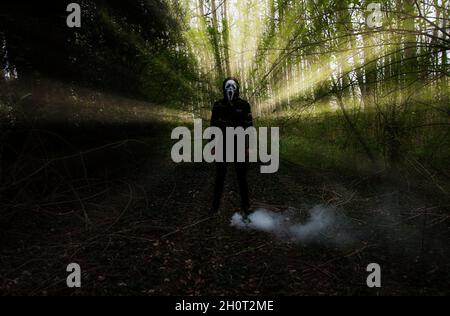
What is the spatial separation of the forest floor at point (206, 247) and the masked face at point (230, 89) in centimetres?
184

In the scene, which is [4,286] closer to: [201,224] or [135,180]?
[201,224]

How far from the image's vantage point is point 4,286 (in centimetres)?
328

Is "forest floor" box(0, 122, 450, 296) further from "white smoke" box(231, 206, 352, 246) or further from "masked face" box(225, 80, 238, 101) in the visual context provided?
"masked face" box(225, 80, 238, 101)

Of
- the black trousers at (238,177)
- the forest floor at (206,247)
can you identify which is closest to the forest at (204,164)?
the forest floor at (206,247)

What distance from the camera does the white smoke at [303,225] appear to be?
4.34 meters

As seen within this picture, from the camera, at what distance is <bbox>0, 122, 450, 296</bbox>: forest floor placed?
10.6ft

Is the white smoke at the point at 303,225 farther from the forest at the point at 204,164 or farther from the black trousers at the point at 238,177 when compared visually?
the black trousers at the point at 238,177

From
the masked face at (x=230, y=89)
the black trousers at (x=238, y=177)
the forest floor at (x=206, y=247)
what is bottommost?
the forest floor at (x=206, y=247)

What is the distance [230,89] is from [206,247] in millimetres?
2374

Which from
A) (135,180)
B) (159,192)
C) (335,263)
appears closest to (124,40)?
(135,180)

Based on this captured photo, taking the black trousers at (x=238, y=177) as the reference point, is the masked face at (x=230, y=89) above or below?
above

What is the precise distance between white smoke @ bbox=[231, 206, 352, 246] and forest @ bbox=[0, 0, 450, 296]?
0.04 meters
